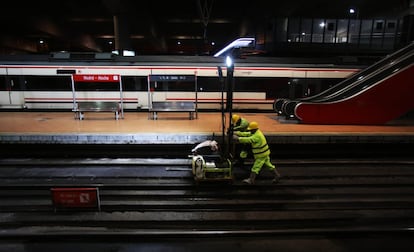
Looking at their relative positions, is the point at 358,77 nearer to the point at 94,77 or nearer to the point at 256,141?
the point at 256,141

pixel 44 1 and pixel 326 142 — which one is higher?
pixel 44 1

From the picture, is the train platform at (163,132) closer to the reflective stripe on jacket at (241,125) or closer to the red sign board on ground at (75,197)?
the reflective stripe on jacket at (241,125)

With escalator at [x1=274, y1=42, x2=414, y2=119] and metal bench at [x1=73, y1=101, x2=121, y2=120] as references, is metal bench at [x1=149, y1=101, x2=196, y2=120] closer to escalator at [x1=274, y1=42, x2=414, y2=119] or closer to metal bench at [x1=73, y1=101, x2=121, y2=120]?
metal bench at [x1=73, y1=101, x2=121, y2=120]

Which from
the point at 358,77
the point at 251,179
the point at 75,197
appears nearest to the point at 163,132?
the point at 251,179

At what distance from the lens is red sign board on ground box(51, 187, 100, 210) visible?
4562 millimetres

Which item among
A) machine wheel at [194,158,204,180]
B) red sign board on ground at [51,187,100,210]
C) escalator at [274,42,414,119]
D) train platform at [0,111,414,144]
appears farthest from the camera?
escalator at [274,42,414,119]

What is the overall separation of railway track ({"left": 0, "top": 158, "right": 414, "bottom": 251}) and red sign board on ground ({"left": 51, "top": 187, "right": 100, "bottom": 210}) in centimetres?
14

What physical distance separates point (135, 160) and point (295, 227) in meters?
4.30

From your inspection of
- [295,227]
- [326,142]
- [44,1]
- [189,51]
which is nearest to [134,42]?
[189,51]

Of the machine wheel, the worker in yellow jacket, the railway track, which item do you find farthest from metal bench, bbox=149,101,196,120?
the worker in yellow jacket

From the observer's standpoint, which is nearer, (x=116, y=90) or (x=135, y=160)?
(x=135, y=160)

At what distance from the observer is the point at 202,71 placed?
11.2m

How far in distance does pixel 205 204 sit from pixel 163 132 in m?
2.94

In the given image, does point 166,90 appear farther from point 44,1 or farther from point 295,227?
point 44,1
